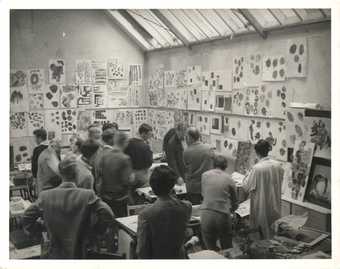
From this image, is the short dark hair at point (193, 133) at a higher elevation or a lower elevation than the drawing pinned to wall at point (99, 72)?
lower

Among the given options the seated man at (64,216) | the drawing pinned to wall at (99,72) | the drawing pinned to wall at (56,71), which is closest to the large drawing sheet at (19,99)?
the drawing pinned to wall at (56,71)

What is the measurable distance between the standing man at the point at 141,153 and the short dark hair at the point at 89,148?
12.6 inches

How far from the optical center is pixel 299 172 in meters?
4.31

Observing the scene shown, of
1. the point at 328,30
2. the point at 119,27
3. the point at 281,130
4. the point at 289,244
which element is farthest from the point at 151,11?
the point at 289,244

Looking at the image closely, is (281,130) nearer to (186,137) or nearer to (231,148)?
(231,148)

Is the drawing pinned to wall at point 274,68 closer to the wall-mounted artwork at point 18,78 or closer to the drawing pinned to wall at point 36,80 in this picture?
the drawing pinned to wall at point 36,80

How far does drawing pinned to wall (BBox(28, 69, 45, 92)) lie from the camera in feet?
13.0

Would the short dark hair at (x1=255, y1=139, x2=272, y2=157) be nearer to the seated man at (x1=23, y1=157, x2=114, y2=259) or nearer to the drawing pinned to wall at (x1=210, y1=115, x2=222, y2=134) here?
the drawing pinned to wall at (x1=210, y1=115, x2=222, y2=134)

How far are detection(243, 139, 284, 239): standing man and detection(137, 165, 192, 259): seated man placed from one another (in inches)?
38.1

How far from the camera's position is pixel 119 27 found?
3.95 metres

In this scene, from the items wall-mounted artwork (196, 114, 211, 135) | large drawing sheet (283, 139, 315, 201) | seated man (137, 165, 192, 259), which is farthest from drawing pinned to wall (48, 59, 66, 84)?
large drawing sheet (283, 139, 315, 201)

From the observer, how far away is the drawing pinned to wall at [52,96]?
13.9ft

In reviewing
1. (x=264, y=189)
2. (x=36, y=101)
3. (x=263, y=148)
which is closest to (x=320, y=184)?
(x=264, y=189)
